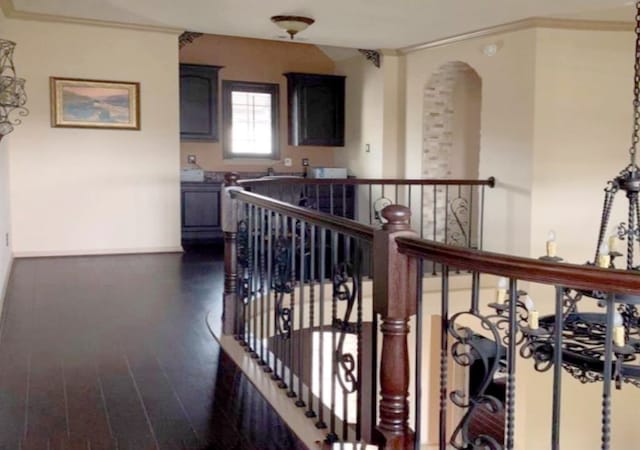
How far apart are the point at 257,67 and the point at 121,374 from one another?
242 inches

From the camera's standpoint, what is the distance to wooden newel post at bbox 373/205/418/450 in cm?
198

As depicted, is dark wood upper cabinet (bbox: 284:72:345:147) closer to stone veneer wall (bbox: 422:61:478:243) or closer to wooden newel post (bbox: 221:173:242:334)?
stone veneer wall (bbox: 422:61:478:243)

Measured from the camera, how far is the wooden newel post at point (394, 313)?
1.98 metres

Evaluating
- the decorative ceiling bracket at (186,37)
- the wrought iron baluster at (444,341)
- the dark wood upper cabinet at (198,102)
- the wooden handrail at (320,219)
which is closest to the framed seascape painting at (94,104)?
the decorative ceiling bracket at (186,37)

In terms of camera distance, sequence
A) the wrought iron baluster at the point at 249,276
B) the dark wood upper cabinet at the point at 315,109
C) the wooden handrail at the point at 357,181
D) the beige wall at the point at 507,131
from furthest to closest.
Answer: the dark wood upper cabinet at the point at 315,109, the beige wall at the point at 507,131, the wooden handrail at the point at 357,181, the wrought iron baluster at the point at 249,276

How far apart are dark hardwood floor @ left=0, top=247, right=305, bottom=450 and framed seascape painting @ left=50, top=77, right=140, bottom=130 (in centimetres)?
191

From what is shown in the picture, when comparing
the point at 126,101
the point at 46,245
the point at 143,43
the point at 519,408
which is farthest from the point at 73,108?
the point at 519,408

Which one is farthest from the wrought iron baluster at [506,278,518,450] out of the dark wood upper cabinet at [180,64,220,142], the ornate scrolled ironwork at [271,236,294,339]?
the dark wood upper cabinet at [180,64,220,142]

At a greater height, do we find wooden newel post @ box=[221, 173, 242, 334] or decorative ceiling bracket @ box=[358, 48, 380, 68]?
decorative ceiling bracket @ box=[358, 48, 380, 68]

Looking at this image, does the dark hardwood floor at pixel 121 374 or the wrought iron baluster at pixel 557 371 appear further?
the dark hardwood floor at pixel 121 374

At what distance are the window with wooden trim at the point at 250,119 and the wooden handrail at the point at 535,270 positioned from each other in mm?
7047

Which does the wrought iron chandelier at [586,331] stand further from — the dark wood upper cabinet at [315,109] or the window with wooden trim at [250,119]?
the window with wooden trim at [250,119]

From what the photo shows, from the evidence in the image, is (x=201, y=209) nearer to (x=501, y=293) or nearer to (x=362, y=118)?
(x=362, y=118)

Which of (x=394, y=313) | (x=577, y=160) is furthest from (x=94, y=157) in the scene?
(x=394, y=313)
